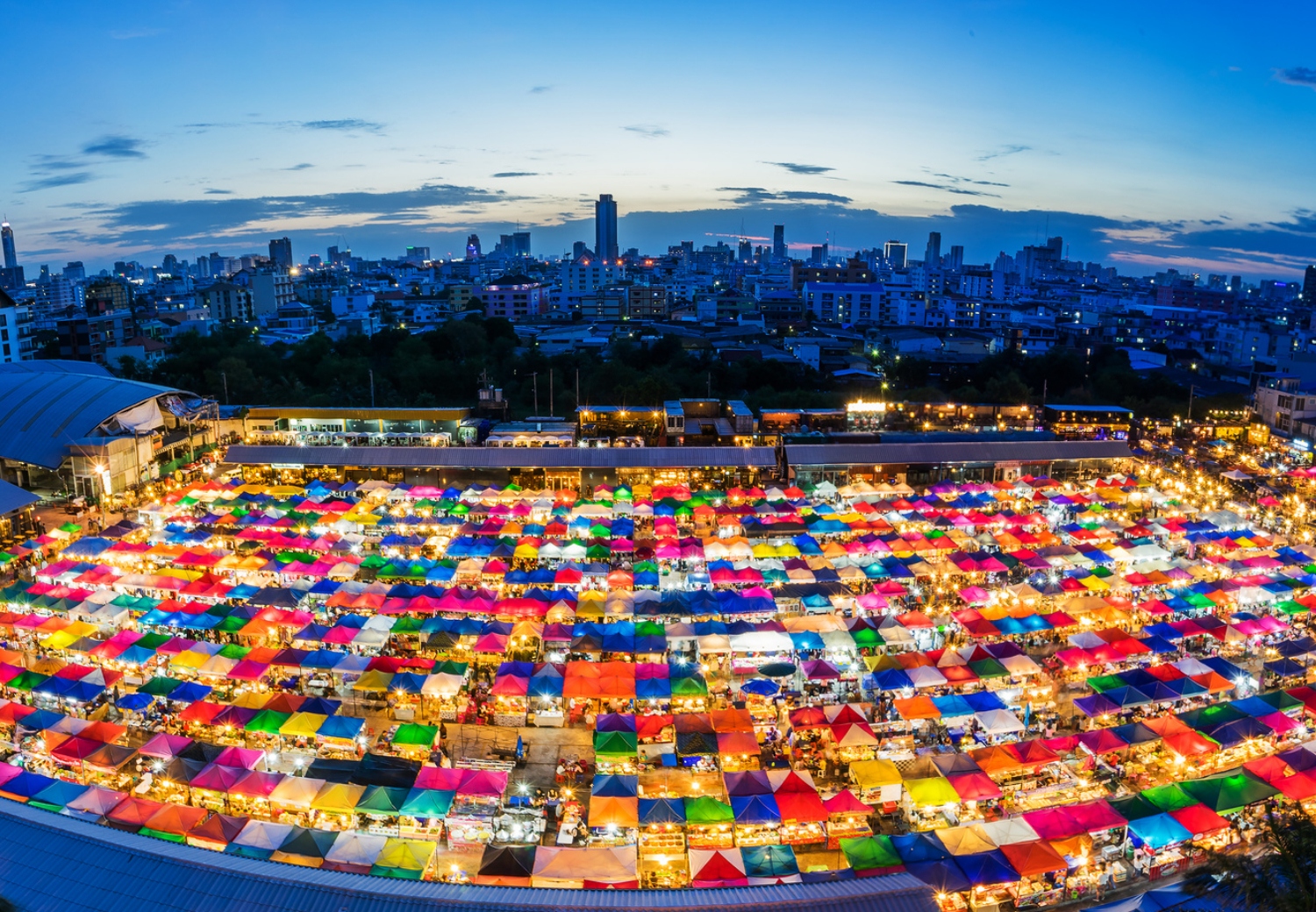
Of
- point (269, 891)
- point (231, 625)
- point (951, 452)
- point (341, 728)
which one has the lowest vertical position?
point (341, 728)

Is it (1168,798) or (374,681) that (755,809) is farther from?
(374,681)

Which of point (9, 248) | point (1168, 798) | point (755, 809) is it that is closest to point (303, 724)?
point (755, 809)

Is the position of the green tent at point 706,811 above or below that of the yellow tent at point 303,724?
below

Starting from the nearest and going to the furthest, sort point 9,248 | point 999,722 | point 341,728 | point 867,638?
point 341,728, point 999,722, point 867,638, point 9,248

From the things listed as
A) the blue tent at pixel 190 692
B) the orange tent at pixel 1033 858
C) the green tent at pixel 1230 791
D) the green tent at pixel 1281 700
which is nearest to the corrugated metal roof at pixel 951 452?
the green tent at pixel 1281 700

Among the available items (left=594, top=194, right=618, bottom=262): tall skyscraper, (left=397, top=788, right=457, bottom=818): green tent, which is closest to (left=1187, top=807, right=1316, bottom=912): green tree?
(left=397, top=788, right=457, bottom=818): green tent

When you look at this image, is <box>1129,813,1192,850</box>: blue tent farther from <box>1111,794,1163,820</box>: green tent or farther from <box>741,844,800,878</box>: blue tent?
<box>741,844,800,878</box>: blue tent

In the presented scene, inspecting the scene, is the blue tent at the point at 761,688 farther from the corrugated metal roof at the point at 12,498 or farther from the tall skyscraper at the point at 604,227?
the tall skyscraper at the point at 604,227
